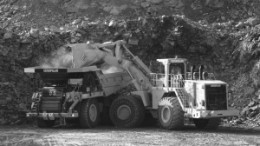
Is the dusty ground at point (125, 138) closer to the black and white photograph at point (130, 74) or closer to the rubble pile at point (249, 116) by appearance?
the black and white photograph at point (130, 74)

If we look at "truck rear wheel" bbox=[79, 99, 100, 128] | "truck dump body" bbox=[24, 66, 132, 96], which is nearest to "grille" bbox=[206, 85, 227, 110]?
"truck dump body" bbox=[24, 66, 132, 96]

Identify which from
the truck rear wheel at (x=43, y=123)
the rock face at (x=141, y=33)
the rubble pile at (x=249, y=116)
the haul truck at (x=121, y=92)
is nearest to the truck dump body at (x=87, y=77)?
the haul truck at (x=121, y=92)

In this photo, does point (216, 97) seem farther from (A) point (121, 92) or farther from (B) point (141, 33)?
(B) point (141, 33)

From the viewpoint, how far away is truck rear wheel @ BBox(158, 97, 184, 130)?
48.7 ft

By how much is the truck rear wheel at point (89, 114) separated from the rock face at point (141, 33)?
2.86m

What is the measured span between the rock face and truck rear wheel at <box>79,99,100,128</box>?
112 inches

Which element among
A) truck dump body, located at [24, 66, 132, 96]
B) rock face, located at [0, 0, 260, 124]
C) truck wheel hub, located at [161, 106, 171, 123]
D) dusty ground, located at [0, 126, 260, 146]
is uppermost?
rock face, located at [0, 0, 260, 124]

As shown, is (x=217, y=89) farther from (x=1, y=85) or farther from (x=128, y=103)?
(x=1, y=85)

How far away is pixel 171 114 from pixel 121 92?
2.90 metres

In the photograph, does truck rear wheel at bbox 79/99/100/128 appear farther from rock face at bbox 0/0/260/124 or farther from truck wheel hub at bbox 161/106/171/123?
rock face at bbox 0/0/260/124

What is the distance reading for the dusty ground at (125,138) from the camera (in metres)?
12.2

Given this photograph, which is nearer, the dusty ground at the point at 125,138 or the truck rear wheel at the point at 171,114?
the dusty ground at the point at 125,138

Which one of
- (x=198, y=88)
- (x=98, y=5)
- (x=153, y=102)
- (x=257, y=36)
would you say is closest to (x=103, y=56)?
(x=153, y=102)

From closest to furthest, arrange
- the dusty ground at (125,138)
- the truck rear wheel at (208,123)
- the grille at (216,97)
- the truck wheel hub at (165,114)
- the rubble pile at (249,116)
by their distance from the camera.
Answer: the dusty ground at (125,138)
the grille at (216,97)
the truck wheel hub at (165,114)
the truck rear wheel at (208,123)
the rubble pile at (249,116)
